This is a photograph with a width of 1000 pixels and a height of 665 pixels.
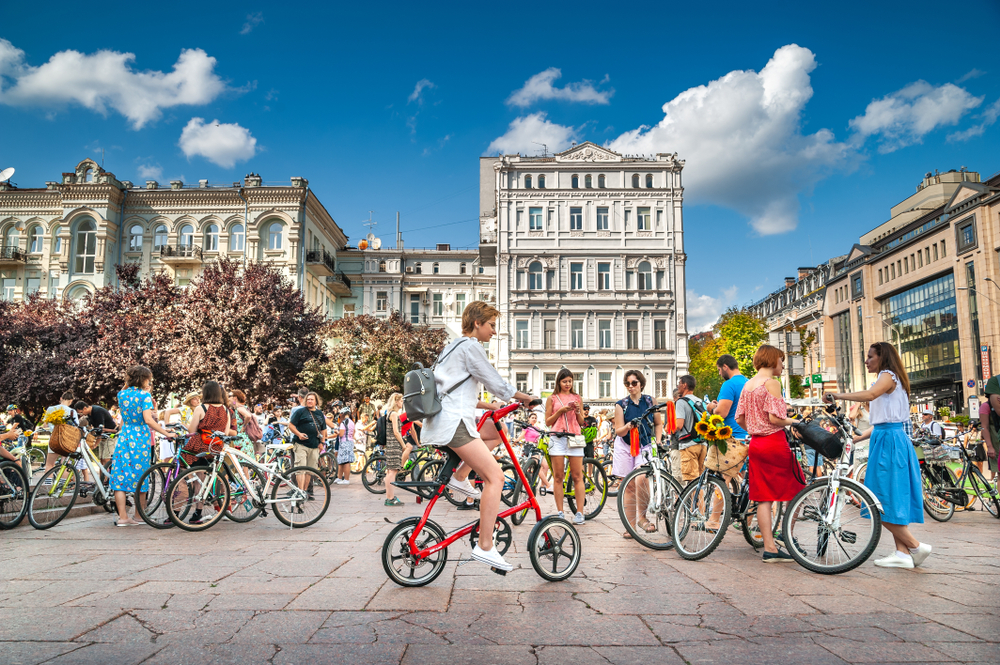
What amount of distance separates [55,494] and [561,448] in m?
6.30

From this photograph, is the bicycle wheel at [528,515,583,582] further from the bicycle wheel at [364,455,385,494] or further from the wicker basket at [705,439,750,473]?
the bicycle wheel at [364,455,385,494]

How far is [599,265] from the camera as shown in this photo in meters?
50.1

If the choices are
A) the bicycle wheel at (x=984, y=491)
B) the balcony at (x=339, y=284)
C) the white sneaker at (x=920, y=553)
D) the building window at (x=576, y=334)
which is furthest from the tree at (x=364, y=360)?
the white sneaker at (x=920, y=553)

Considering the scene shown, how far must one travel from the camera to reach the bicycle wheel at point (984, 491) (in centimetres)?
969

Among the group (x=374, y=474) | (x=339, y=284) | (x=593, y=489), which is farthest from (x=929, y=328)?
(x=593, y=489)

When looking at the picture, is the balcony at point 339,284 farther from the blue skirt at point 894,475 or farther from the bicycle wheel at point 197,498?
the blue skirt at point 894,475

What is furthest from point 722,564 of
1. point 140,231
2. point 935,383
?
point 935,383

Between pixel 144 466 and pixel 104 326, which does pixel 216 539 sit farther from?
pixel 104 326

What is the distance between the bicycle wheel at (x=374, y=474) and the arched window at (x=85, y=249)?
36.3 meters

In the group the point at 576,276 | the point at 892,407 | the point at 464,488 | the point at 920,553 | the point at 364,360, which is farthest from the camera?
the point at 576,276

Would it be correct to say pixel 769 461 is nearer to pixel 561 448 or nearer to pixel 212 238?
pixel 561 448

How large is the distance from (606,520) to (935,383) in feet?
206

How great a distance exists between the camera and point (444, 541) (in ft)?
16.4

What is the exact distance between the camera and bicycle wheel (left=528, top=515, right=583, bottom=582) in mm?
5168
